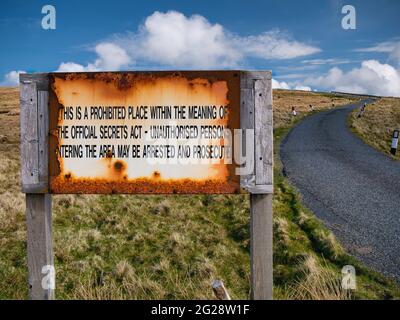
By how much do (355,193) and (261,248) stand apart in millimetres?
5489

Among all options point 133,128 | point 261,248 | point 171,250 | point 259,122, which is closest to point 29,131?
point 133,128

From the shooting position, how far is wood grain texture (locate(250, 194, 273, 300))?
3523 mm

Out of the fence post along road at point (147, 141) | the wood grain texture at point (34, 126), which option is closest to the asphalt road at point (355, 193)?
the fence post along road at point (147, 141)

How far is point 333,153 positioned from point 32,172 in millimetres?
11655

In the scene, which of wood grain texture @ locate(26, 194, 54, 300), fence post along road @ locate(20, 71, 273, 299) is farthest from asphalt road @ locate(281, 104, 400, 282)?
wood grain texture @ locate(26, 194, 54, 300)

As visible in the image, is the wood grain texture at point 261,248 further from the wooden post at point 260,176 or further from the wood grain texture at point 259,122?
the wood grain texture at point 259,122

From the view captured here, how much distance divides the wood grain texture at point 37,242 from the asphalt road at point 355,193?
3941mm

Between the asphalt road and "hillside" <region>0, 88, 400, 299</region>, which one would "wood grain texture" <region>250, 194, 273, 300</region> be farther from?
the asphalt road

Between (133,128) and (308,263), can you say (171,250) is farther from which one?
(133,128)

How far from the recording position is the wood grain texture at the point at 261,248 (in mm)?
3523

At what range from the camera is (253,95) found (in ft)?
11.5

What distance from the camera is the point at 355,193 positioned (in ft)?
27.1
